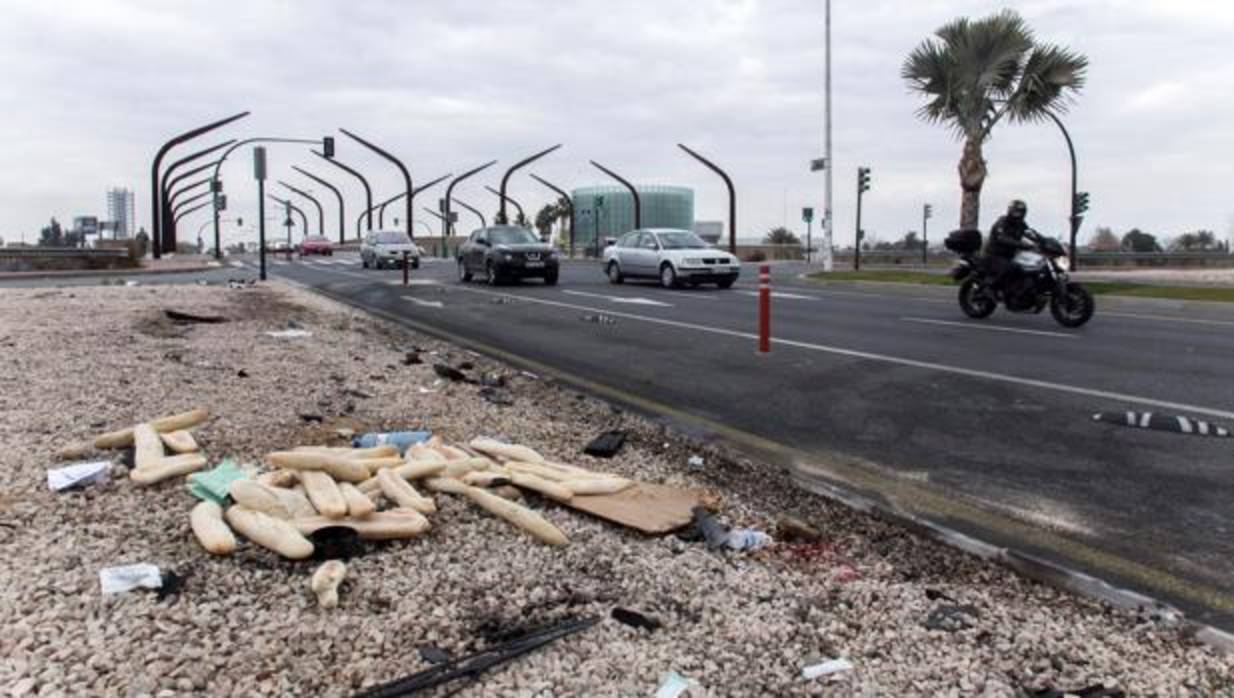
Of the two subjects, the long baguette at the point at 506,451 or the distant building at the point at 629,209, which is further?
the distant building at the point at 629,209

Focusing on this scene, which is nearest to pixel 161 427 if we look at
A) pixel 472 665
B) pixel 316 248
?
pixel 472 665

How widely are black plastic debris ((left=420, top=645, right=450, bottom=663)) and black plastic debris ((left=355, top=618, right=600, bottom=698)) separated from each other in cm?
3

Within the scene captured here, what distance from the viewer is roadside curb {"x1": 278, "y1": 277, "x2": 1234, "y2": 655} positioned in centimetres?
360

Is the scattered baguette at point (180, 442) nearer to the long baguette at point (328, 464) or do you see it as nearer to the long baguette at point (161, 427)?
Result: the long baguette at point (161, 427)

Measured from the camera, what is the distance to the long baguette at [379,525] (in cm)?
391

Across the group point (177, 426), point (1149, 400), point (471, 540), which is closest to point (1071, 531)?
point (471, 540)

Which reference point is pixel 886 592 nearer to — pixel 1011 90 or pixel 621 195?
pixel 1011 90

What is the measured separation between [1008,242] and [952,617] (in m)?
11.7

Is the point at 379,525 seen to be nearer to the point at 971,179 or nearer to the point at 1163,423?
the point at 1163,423

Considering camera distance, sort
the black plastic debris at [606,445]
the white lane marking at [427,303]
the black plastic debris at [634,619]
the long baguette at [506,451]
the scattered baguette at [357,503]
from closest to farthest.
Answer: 1. the black plastic debris at [634,619]
2. the scattered baguette at [357,503]
3. the long baguette at [506,451]
4. the black plastic debris at [606,445]
5. the white lane marking at [427,303]

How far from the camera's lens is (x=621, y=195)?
94625 mm

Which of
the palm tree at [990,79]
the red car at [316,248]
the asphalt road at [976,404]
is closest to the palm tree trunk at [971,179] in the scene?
the palm tree at [990,79]

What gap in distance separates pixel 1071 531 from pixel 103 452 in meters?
4.74

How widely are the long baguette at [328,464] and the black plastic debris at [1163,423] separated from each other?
5176 millimetres
